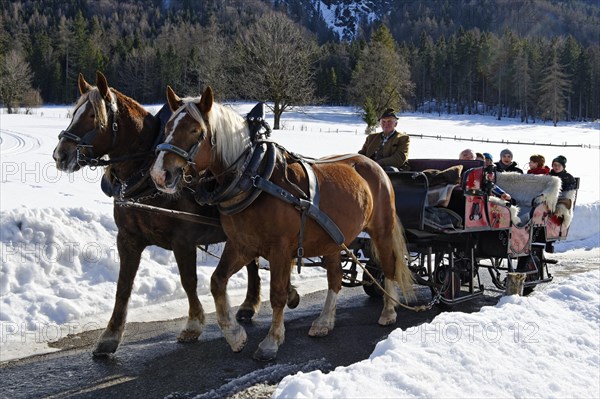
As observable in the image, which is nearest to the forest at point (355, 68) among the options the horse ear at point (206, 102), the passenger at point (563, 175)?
the passenger at point (563, 175)

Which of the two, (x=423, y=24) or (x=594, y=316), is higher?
(x=423, y=24)

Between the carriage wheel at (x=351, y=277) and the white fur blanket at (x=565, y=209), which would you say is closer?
the carriage wheel at (x=351, y=277)

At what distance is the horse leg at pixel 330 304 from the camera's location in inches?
225

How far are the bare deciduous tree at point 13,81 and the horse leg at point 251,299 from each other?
175ft

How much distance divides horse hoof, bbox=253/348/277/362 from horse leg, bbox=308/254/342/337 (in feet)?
2.78

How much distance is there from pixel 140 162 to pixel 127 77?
2864 inches

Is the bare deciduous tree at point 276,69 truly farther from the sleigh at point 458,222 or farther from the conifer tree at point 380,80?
the sleigh at point 458,222

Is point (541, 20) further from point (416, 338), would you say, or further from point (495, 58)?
point (416, 338)

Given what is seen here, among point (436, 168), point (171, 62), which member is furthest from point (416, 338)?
point (171, 62)

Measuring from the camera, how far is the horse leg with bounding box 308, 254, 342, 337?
5.70m

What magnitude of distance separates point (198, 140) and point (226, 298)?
4.74ft

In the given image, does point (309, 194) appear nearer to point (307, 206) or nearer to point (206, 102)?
point (307, 206)

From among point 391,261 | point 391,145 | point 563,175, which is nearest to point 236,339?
point 391,261

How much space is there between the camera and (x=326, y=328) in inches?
226
